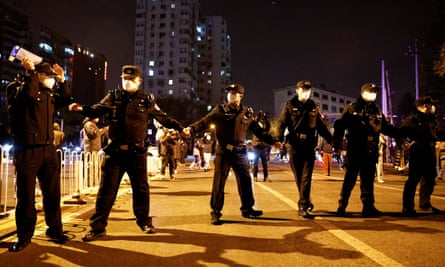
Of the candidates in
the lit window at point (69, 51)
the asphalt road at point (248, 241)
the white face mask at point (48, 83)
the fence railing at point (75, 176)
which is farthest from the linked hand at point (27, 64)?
the lit window at point (69, 51)

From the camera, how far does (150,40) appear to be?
4530 inches

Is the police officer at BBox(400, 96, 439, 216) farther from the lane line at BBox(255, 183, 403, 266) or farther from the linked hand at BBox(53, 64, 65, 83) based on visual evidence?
the linked hand at BBox(53, 64, 65, 83)

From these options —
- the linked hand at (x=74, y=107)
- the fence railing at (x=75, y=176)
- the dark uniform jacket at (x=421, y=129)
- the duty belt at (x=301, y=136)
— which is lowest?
the fence railing at (x=75, y=176)

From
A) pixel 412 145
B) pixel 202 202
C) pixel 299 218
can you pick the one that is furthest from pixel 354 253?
pixel 202 202

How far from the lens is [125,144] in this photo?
503cm

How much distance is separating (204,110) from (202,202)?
64.8m

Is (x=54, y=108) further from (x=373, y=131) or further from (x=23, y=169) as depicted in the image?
(x=373, y=131)

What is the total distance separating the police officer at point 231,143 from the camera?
5.98 meters

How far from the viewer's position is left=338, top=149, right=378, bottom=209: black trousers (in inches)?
246

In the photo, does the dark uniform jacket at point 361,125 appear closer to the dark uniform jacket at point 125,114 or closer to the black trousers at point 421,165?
the black trousers at point 421,165

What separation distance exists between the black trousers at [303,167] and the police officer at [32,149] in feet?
11.3

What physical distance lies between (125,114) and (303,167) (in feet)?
9.45

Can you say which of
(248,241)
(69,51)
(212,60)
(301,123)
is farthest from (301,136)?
(69,51)

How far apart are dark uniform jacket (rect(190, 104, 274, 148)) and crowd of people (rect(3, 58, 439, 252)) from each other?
0.05 ft
